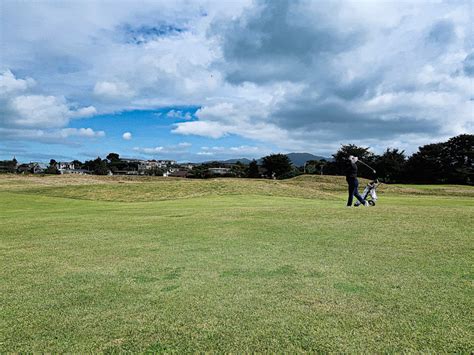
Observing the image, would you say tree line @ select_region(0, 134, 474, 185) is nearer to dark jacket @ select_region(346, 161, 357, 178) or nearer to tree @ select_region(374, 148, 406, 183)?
tree @ select_region(374, 148, 406, 183)

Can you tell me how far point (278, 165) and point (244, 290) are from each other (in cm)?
9894

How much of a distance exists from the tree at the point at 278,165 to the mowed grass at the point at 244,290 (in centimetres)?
9253

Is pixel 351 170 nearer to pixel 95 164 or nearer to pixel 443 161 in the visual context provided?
pixel 443 161

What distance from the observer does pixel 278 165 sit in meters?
103

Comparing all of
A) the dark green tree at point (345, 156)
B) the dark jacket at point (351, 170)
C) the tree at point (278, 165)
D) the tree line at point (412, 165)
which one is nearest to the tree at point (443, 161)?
the tree line at point (412, 165)

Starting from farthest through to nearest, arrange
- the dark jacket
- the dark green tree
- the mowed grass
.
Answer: the dark green tree → the dark jacket → the mowed grass

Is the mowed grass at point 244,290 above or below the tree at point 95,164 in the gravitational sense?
below

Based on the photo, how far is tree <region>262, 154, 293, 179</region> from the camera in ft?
339

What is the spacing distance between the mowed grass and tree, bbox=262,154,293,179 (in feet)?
304

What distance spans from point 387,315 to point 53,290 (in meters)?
5.20

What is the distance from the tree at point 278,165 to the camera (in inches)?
4065

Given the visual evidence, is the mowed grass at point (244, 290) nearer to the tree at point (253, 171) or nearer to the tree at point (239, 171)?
the tree at point (253, 171)

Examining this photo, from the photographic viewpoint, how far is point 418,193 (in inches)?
1884

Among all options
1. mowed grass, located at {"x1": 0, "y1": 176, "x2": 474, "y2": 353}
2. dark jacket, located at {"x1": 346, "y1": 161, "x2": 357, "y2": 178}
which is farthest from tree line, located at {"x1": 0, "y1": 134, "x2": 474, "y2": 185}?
mowed grass, located at {"x1": 0, "y1": 176, "x2": 474, "y2": 353}
